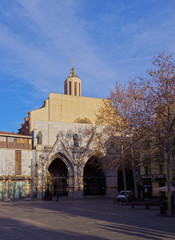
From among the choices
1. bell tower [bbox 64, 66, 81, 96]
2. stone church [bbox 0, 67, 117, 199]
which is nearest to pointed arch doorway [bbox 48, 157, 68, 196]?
stone church [bbox 0, 67, 117, 199]

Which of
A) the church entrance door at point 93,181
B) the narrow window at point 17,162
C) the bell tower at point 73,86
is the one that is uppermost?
the bell tower at point 73,86

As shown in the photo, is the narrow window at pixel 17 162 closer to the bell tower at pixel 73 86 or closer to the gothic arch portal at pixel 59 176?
the gothic arch portal at pixel 59 176

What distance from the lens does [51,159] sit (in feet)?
161

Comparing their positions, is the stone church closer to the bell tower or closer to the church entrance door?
the church entrance door

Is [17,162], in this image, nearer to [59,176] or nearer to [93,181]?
[59,176]

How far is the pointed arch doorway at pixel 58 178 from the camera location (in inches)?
2003

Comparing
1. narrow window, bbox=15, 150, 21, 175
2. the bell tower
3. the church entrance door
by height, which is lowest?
the church entrance door

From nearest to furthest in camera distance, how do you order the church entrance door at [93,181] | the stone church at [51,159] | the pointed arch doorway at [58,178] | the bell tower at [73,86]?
the stone church at [51,159] → the pointed arch doorway at [58,178] → the church entrance door at [93,181] → the bell tower at [73,86]

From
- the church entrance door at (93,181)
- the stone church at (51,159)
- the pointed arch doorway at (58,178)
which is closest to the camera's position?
the stone church at (51,159)

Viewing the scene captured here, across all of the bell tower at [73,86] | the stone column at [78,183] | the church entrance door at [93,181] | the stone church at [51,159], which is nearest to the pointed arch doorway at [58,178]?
the stone church at [51,159]

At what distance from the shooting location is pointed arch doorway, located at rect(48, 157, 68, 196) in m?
50.9

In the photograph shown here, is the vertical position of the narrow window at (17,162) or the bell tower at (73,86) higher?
the bell tower at (73,86)

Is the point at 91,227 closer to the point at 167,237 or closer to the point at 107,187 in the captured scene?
the point at 167,237

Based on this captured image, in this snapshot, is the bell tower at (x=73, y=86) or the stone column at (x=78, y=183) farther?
the bell tower at (x=73, y=86)
